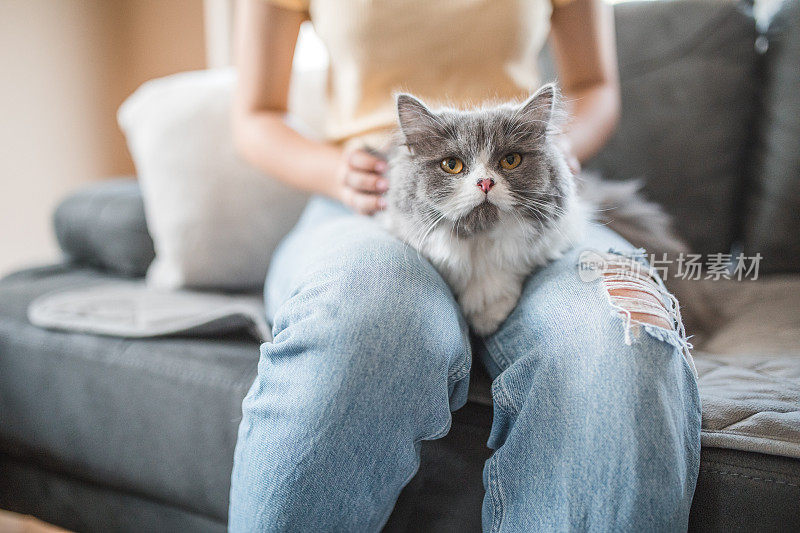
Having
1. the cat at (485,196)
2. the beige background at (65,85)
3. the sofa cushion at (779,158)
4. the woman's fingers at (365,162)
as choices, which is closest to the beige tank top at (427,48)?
the woman's fingers at (365,162)

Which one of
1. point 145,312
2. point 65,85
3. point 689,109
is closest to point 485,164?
point 145,312

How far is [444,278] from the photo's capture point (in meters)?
0.78

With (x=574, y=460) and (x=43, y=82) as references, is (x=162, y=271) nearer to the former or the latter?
(x=574, y=460)

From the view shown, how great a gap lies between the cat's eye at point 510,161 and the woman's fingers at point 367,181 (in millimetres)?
211

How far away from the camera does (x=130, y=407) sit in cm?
99

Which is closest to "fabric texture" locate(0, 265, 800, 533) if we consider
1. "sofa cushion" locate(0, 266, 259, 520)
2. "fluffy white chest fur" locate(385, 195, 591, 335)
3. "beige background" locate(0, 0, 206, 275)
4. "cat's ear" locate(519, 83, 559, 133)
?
"sofa cushion" locate(0, 266, 259, 520)

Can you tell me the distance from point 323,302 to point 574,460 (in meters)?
0.33

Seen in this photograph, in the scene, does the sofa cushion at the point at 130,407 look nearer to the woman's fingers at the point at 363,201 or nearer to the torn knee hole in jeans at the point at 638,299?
the woman's fingers at the point at 363,201

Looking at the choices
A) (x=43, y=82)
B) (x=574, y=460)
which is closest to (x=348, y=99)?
(x=574, y=460)

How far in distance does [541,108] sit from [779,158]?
931mm

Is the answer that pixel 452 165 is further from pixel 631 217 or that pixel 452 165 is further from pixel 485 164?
pixel 631 217

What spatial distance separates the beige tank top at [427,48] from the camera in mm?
951

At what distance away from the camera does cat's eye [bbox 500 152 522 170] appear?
27.5 inches

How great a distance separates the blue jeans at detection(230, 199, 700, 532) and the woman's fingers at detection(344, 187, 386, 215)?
19 cm
